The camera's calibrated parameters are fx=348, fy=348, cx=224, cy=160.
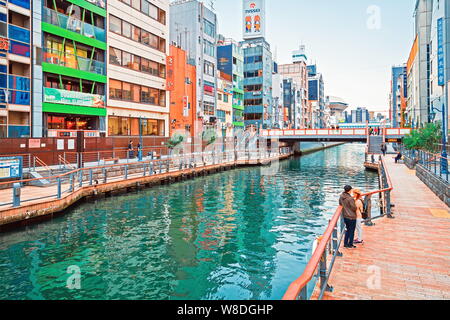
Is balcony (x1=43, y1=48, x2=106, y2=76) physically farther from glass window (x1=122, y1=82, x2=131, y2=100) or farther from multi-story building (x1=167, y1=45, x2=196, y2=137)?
multi-story building (x1=167, y1=45, x2=196, y2=137)

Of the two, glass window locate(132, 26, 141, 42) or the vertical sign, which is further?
the vertical sign

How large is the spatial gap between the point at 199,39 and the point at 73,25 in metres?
31.6

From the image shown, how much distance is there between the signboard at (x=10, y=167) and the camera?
22141 millimetres

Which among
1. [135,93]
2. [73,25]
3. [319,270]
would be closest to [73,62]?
[73,25]

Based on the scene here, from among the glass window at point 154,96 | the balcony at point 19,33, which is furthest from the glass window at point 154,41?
the balcony at point 19,33

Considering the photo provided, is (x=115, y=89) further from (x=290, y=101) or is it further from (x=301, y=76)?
(x=301, y=76)

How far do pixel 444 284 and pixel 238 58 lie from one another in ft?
264

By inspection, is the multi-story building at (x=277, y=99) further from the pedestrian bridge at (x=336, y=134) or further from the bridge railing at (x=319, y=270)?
the bridge railing at (x=319, y=270)

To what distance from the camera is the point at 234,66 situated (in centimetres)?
8144

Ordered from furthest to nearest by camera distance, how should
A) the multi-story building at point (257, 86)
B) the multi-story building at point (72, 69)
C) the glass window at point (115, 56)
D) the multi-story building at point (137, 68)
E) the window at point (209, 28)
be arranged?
the multi-story building at point (257, 86) → the window at point (209, 28) → the multi-story building at point (137, 68) → the glass window at point (115, 56) → the multi-story building at point (72, 69)

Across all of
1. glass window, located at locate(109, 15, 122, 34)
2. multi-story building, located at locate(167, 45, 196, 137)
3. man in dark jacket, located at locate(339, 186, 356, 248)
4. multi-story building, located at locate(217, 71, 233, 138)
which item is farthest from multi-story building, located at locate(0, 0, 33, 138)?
multi-story building, located at locate(217, 71, 233, 138)

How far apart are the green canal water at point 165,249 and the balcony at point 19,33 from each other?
54.6ft

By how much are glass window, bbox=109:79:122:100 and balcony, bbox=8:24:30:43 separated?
11702 millimetres

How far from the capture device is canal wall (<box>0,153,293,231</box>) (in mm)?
17097
